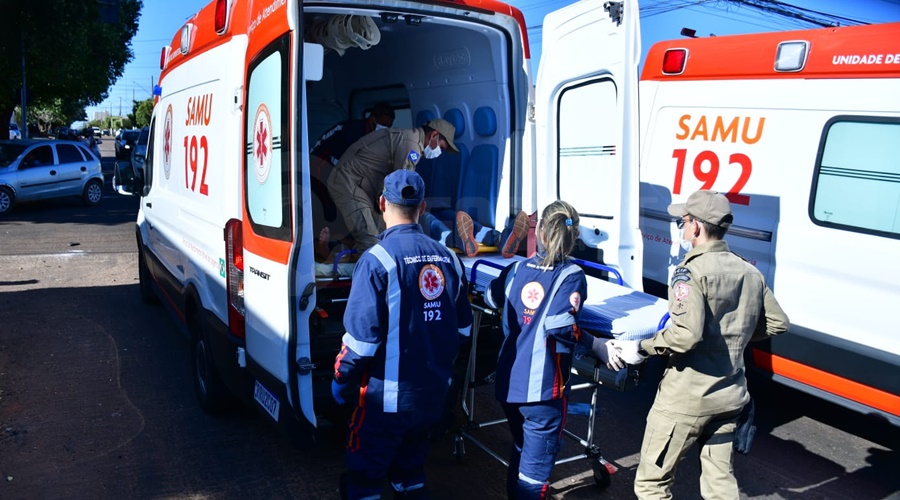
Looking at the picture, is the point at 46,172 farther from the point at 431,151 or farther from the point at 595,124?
the point at 595,124

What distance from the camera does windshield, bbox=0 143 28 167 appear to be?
14.5m

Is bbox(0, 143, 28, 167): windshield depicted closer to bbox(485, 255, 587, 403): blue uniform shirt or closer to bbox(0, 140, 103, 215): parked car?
bbox(0, 140, 103, 215): parked car

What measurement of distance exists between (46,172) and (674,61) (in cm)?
1433

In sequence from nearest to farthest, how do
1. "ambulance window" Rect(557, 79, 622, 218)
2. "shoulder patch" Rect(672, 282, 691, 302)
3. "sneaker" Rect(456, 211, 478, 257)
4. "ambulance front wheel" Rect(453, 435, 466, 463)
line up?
"shoulder patch" Rect(672, 282, 691, 302) → "ambulance front wheel" Rect(453, 435, 466, 463) → "ambulance window" Rect(557, 79, 622, 218) → "sneaker" Rect(456, 211, 478, 257)

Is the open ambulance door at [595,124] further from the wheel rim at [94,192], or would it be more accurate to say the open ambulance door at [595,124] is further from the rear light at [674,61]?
the wheel rim at [94,192]

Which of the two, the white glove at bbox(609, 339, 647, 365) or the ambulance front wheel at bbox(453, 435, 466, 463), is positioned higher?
the white glove at bbox(609, 339, 647, 365)

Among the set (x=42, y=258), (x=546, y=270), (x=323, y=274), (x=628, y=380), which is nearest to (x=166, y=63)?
(x=323, y=274)

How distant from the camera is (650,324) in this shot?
10.7ft

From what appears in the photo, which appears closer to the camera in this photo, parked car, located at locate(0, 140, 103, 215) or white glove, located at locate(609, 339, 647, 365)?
white glove, located at locate(609, 339, 647, 365)

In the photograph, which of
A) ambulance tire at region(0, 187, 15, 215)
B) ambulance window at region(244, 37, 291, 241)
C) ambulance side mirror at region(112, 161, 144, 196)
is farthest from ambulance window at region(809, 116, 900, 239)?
ambulance tire at region(0, 187, 15, 215)

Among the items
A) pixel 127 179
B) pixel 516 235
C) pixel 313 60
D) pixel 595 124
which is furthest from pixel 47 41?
pixel 595 124

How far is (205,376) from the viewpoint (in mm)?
4586

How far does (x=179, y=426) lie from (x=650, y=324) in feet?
10.2

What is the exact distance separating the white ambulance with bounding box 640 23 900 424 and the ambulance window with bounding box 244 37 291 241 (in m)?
3.38
